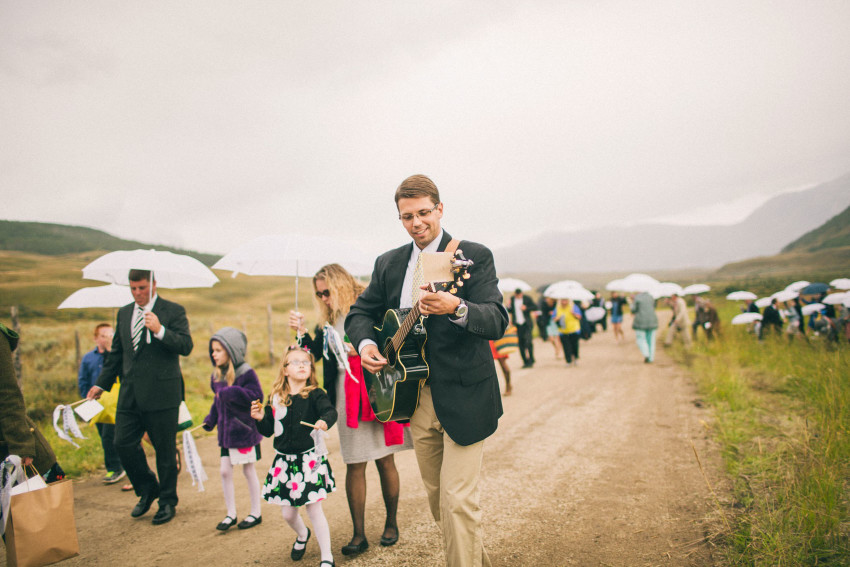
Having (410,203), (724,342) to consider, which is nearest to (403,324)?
(410,203)

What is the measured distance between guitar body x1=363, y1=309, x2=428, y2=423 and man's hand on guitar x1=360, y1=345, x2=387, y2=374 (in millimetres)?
77

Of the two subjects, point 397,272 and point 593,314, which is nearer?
point 397,272

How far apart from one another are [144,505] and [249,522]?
1.26m

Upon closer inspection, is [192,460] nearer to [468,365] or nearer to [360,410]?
[360,410]

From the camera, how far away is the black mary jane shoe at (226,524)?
13.5 feet

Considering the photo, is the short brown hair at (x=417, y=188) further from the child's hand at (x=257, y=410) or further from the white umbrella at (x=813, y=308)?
the white umbrella at (x=813, y=308)

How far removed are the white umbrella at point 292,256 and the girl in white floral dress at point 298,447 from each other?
0.70 meters

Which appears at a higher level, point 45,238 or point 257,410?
point 45,238

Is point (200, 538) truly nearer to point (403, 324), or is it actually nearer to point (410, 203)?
point (403, 324)

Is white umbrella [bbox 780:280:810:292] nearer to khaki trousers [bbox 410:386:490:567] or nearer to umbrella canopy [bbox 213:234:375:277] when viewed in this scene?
umbrella canopy [bbox 213:234:375:277]

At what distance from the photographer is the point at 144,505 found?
4.59 m

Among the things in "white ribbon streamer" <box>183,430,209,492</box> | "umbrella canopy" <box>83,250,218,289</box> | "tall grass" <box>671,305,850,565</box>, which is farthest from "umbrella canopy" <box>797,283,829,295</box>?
"white ribbon streamer" <box>183,430,209,492</box>

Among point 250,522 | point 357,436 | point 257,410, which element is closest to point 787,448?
point 357,436

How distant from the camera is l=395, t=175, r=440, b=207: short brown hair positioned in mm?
2635
